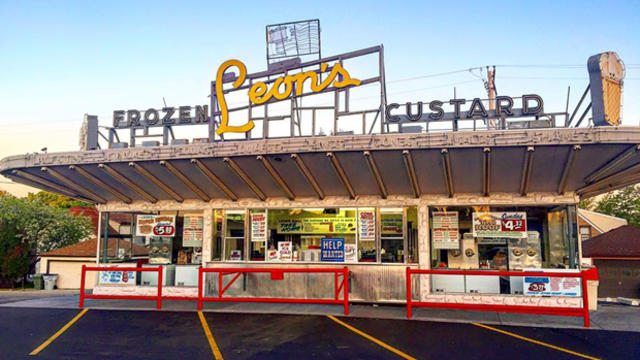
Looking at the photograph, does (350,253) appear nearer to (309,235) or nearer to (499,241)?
(309,235)

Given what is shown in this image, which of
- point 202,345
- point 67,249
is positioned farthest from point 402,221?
point 67,249

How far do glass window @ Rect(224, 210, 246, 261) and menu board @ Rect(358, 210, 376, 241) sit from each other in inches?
155

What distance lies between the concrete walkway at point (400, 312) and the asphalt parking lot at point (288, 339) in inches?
24.8

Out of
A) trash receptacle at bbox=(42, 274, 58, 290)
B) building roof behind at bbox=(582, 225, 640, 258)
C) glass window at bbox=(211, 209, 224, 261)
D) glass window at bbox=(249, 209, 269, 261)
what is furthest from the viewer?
trash receptacle at bbox=(42, 274, 58, 290)

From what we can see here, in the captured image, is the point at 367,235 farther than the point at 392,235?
Yes

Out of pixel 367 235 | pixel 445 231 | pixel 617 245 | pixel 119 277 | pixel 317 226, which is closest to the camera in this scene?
pixel 445 231

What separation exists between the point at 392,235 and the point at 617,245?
12.5m

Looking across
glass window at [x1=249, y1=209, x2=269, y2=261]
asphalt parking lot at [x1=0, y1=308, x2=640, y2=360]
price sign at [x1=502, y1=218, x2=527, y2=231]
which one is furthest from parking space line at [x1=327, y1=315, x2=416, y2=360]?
price sign at [x1=502, y1=218, x2=527, y2=231]

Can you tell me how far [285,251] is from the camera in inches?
590

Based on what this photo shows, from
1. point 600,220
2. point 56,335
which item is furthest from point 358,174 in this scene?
point 600,220

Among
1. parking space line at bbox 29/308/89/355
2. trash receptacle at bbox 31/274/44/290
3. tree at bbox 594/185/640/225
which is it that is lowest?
trash receptacle at bbox 31/274/44/290

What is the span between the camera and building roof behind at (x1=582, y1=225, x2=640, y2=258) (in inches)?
765

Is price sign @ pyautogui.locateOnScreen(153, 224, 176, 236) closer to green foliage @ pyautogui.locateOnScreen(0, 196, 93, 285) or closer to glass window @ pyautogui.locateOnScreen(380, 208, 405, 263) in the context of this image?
glass window @ pyautogui.locateOnScreen(380, 208, 405, 263)

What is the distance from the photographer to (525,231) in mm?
13594
